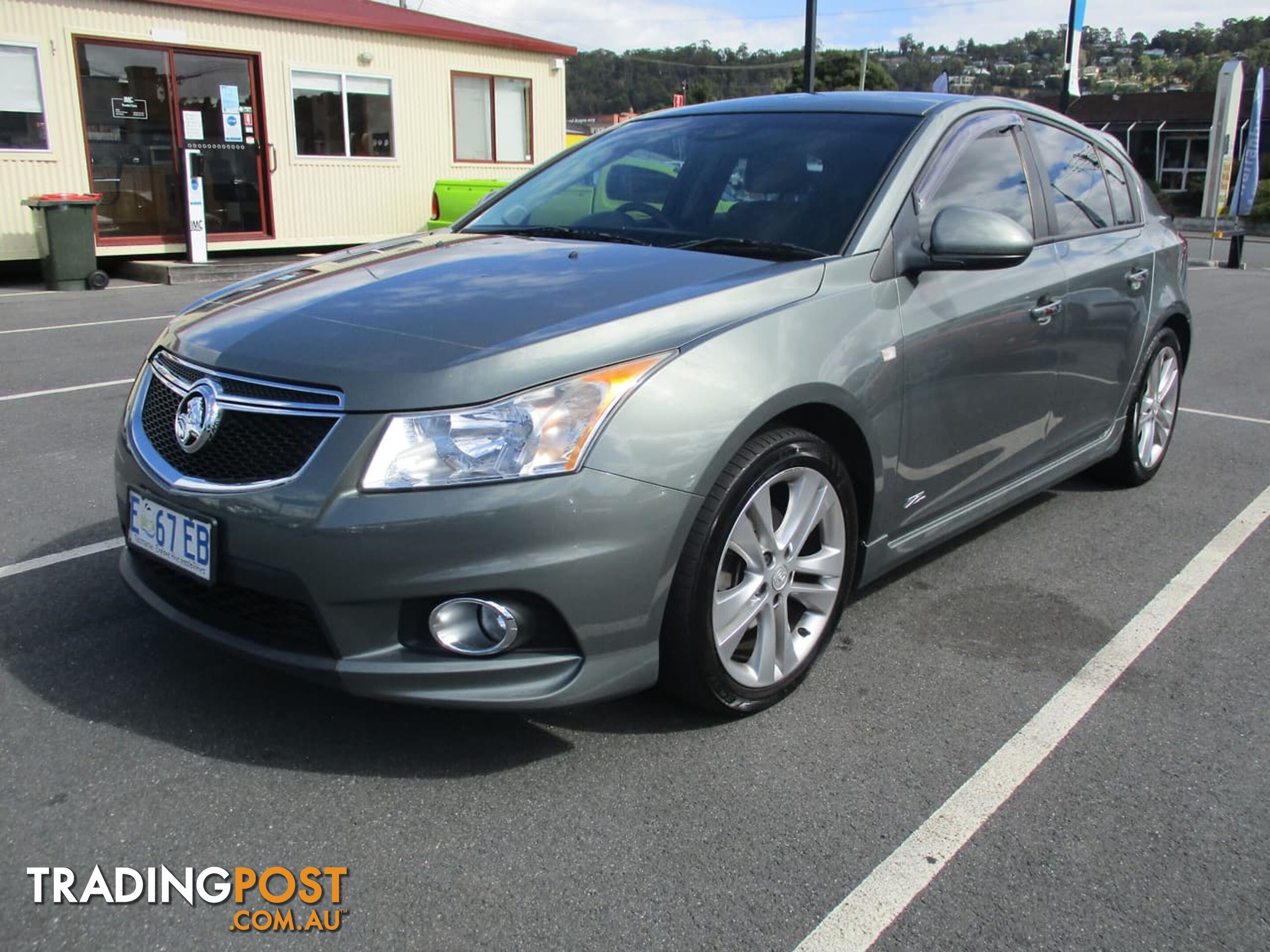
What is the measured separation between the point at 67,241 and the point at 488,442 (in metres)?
12.2

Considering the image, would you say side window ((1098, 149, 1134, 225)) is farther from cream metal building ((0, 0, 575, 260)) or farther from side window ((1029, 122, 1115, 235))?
cream metal building ((0, 0, 575, 260))

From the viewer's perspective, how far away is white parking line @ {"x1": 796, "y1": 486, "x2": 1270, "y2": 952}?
2.16 metres

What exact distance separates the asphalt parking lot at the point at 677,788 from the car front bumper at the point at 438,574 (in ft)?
0.98

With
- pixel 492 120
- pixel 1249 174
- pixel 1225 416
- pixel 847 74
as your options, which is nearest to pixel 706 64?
pixel 847 74

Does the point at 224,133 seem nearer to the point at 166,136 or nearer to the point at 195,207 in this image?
the point at 166,136

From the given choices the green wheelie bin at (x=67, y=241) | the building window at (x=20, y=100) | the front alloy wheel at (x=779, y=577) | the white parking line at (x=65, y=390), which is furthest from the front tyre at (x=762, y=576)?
the building window at (x=20, y=100)

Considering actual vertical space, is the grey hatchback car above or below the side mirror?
below

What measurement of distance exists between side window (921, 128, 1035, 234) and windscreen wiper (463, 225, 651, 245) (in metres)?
0.94

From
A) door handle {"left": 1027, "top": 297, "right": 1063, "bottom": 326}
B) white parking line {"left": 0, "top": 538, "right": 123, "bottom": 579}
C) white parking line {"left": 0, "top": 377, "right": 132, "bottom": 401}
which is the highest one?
door handle {"left": 1027, "top": 297, "right": 1063, "bottom": 326}

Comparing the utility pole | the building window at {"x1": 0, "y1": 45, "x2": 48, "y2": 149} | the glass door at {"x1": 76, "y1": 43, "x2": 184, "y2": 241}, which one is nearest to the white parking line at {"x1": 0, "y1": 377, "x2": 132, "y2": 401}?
the building window at {"x1": 0, "y1": 45, "x2": 48, "y2": 149}

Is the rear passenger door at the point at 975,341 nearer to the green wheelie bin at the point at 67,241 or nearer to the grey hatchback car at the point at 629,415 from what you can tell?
the grey hatchback car at the point at 629,415

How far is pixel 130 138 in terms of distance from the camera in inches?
554

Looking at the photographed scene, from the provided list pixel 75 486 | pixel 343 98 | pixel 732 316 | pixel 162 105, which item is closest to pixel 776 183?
pixel 732 316

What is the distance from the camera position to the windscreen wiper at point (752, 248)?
3.13 m
